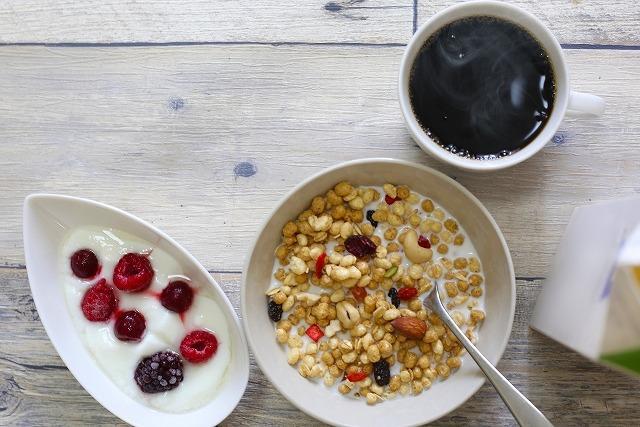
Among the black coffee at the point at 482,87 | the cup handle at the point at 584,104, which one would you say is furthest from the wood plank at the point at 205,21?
the cup handle at the point at 584,104

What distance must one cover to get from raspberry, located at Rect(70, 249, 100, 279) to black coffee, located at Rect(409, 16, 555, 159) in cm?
42

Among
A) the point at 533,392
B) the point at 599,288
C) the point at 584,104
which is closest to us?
the point at 599,288

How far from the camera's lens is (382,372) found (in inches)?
33.9

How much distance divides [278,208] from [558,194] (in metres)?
0.35

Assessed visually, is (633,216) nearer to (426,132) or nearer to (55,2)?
(426,132)

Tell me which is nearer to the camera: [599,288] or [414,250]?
[599,288]

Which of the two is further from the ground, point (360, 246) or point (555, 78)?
point (555, 78)

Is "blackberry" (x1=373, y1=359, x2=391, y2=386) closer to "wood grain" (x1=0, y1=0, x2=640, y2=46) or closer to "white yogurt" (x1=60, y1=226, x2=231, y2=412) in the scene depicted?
"white yogurt" (x1=60, y1=226, x2=231, y2=412)

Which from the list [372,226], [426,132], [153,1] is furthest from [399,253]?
[153,1]

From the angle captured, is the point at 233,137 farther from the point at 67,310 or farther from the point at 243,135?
the point at 67,310

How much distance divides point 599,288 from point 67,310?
598mm

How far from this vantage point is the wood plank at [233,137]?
2.94 ft

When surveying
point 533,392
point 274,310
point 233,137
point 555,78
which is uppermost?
point 555,78

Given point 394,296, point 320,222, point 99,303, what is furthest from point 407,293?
point 99,303
